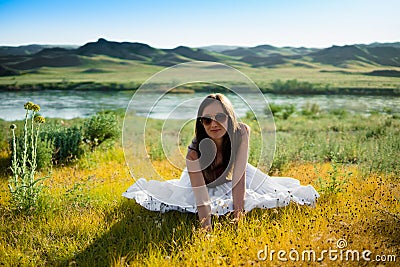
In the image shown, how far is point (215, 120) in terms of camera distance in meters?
3.84

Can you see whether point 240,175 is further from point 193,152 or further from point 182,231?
point 182,231

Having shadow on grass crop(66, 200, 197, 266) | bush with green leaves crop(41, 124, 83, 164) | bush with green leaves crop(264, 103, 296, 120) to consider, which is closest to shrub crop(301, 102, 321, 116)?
bush with green leaves crop(264, 103, 296, 120)

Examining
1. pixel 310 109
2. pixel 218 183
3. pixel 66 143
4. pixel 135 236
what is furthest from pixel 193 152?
pixel 310 109

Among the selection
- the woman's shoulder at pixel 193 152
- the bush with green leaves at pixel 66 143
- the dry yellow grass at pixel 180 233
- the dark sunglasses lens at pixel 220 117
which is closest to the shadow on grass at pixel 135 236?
the dry yellow grass at pixel 180 233

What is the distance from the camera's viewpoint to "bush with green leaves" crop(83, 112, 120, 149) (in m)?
7.47

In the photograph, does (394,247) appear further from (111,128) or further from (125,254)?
(111,128)

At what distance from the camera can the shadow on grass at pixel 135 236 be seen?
3.18 m

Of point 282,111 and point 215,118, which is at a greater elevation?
point 215,118

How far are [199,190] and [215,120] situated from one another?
0.76 meters

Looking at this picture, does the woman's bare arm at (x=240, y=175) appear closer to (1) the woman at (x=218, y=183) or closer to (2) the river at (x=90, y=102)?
(1) the woman at (x=218, y=183)

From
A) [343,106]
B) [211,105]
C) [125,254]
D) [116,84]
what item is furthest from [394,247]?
[116,84]

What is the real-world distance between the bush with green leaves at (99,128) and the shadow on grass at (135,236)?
11.5 ft

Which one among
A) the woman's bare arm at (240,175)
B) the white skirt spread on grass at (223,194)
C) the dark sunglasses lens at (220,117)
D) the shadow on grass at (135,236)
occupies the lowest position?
the shadow on grass at (135,236)

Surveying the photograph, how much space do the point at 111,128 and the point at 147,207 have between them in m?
3.76
